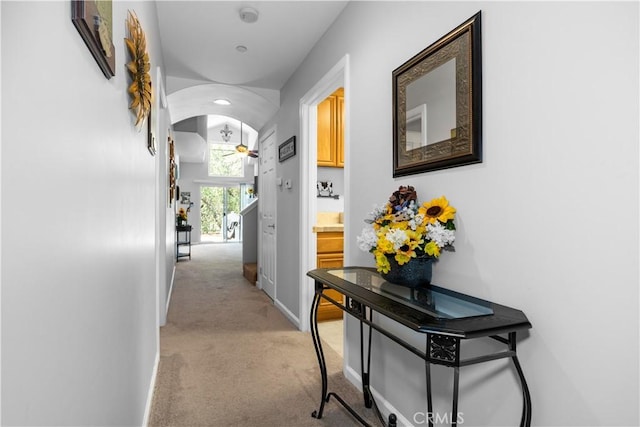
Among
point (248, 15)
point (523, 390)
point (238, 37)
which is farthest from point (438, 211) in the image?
point (238, 37)

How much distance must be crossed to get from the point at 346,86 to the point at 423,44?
30.9 inches

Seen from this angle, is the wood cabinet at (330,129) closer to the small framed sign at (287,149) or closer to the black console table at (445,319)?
the small framed sign at (287,149)

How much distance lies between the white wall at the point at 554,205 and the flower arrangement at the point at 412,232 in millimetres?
68

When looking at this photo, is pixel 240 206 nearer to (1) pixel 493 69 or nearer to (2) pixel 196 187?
(2) pixel 196 187

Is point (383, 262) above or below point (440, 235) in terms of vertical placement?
below

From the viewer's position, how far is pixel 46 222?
593mm

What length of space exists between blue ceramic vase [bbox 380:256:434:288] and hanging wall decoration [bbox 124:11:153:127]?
120cm

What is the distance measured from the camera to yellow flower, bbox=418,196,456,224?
4.60ft

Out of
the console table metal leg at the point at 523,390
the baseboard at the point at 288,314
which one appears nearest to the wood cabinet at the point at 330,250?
the baseboard at the point at 288,314

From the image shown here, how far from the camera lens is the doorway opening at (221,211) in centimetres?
1171

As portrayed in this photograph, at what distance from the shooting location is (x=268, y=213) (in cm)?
439

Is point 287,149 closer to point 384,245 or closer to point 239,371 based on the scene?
point 239,371

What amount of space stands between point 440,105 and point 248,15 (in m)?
1.63

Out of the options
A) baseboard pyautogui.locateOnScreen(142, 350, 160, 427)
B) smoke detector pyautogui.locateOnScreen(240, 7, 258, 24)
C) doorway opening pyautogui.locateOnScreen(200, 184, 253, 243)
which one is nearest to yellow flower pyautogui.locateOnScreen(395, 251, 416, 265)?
baseboard pyautogui.locateOnScreen(142, 350, 160, 427)
